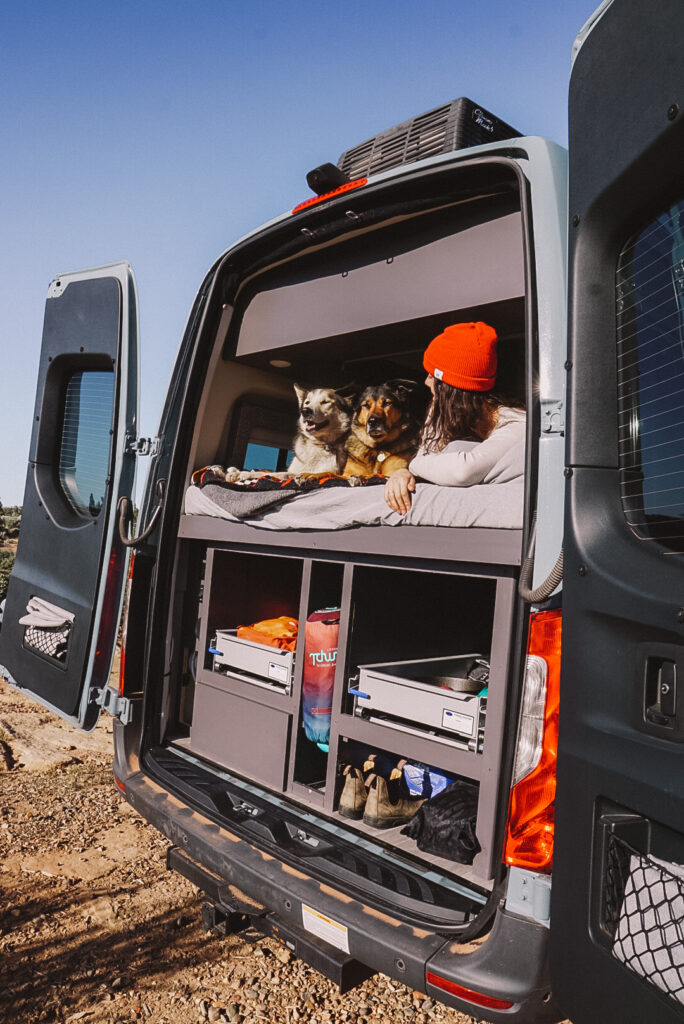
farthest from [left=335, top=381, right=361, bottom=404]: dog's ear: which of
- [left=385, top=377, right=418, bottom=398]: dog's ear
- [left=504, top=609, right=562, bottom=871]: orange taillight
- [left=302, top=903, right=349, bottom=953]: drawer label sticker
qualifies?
[left=302, top=903, right=349, bottom=953]: drawer label sticker

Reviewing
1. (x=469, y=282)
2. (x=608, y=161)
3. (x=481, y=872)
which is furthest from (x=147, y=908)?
(x=608, y=161)

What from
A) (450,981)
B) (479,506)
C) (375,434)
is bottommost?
(450,981)

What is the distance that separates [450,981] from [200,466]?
2.33 m

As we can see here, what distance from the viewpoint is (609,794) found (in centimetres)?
133

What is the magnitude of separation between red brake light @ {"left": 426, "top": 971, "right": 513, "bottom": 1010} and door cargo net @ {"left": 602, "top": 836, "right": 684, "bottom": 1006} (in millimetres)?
438

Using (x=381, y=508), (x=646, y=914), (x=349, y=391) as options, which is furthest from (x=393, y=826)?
(x=349, y=391)

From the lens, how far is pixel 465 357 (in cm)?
272

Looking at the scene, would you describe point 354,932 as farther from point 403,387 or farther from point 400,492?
point 403,387

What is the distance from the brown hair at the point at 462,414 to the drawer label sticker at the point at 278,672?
3.37 ft

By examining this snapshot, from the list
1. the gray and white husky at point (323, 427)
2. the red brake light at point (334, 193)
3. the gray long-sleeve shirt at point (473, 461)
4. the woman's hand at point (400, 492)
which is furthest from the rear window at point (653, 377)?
the gray and white husky at point (323, 427)

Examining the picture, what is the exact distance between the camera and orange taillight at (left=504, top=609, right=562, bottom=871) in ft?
5.34

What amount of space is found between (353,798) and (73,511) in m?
1.73

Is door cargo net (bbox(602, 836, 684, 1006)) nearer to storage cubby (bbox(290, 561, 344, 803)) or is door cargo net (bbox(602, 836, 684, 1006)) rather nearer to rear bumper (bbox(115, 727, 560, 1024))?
rear bumper (bbox(115, 727, 560, 1024))

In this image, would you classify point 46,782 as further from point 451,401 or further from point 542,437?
point 542,437
